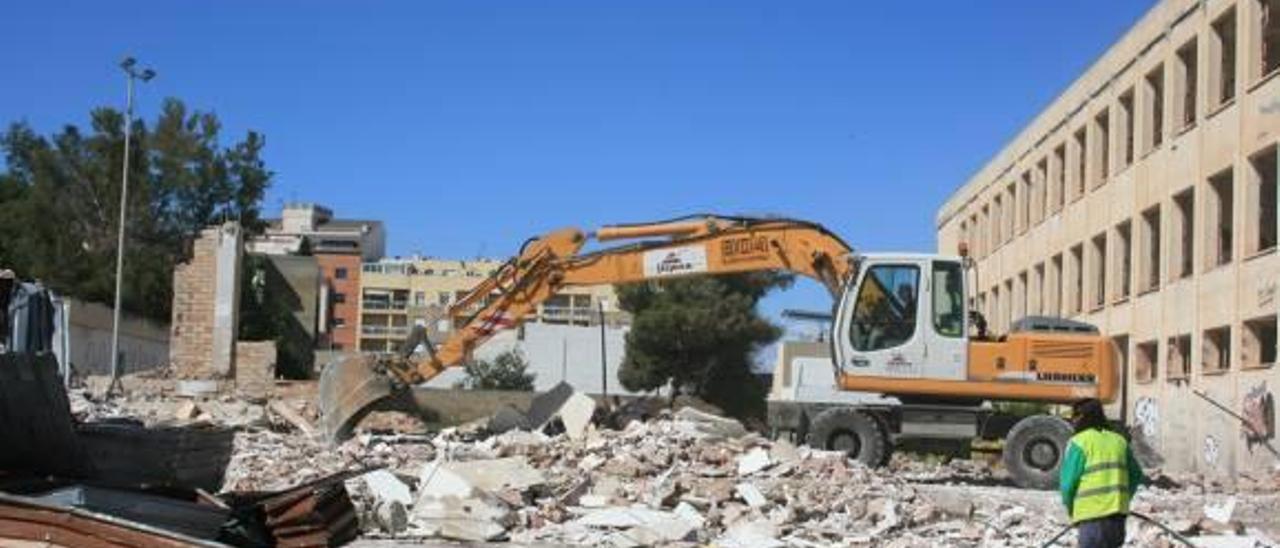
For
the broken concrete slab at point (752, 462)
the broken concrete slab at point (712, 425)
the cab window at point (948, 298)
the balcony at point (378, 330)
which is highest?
the balcony at point (378, 330)

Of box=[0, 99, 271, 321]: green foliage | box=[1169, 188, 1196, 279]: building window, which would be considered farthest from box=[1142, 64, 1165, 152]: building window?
box=[0, 99, 271, 321]: green foliage

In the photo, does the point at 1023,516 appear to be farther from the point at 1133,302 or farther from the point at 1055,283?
the point at 1055,283

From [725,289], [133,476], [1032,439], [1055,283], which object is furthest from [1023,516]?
[725,289]

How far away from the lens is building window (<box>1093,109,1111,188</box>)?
40.8 meters

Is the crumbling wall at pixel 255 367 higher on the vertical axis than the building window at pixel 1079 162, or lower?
lower

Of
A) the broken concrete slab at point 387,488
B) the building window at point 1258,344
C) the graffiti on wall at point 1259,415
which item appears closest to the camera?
the broken concrete slab at point 387,488

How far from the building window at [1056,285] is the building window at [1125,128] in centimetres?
754

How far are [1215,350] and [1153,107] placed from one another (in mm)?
7612

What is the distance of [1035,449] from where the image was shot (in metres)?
21.3

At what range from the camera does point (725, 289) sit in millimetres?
77312

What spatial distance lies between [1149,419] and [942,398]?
15.0 m

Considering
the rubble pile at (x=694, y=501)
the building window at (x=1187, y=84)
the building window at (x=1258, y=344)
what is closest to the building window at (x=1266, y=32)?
the building window at (x=1187, y=84)

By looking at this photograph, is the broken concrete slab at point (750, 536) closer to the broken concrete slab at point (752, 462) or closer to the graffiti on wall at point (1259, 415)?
the broken concrete slab at point (752, 462)

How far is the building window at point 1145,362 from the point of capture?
116 feet
